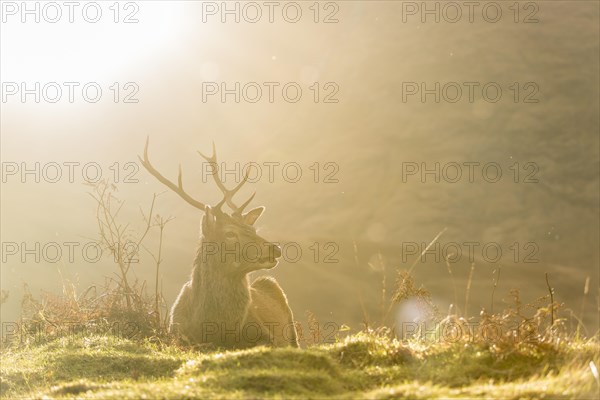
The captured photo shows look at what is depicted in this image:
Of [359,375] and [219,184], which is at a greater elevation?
[219,184]

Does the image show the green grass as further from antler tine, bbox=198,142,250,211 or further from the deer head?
antler tine, bbox=198,142,250,211

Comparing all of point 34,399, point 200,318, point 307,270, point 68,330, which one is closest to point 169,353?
point 200,318

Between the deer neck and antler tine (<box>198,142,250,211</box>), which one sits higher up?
antler tine (<box>198,142,250,211</box>)

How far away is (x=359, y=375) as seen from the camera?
6.05 m

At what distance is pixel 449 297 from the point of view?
1266 inches

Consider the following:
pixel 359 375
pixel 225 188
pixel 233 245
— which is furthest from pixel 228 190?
pixel 359 375

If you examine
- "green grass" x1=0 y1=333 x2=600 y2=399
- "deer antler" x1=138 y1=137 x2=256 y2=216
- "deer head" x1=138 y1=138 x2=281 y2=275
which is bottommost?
"green grass" x1=0 y1=333 x2=600 y2=399

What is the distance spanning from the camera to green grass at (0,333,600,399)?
5.07 meters

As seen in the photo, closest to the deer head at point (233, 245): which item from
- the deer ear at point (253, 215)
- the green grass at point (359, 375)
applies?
the deer ear at point (253, 215)

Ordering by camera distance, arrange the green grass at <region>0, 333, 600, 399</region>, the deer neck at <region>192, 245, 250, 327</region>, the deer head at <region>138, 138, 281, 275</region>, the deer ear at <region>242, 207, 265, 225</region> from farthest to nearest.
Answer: the deer ear at <region>242, 207, 265, 225</region> → the deer neck at <region>192, 245, 250, 327</region> → the deer head at <region>138, 138, 281, 275</region> → the green grass at <region>0, 333, 600, 399</region>

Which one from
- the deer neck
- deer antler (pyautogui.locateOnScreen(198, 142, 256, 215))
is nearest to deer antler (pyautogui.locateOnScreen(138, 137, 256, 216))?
deer antler (pyautogui.locateOnScreen(198, 142, 256, 215))

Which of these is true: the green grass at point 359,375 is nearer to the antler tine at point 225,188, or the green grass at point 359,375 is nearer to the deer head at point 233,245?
the deer head at point 233,245

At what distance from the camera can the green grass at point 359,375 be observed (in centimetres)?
507

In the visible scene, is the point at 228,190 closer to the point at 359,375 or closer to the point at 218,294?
the point at 218,294
